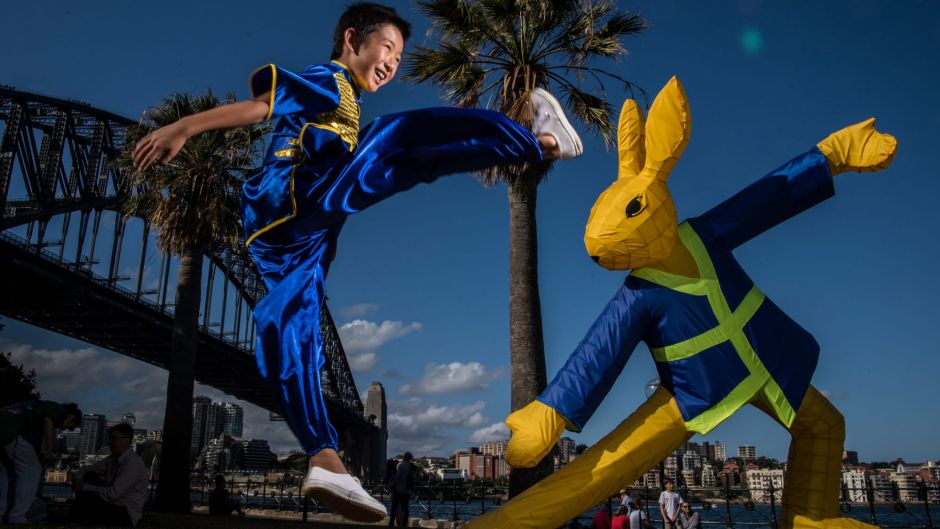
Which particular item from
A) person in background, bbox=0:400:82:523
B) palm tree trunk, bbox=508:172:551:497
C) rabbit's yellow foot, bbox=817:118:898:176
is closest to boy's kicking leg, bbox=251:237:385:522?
rabbit's yellow foot, bbox=817:118:898:176

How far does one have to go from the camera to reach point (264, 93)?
7.76 ft

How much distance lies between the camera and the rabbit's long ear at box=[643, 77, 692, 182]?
3641 millimetres

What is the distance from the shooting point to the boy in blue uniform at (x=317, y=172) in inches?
92.3

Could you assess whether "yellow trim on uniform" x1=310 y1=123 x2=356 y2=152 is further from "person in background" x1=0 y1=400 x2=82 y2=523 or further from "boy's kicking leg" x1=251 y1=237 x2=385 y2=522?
"person in background" x1=0 y1=400 x2=82 y2=523

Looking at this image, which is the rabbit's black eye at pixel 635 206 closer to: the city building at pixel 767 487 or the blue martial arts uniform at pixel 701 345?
the blue martial arts uniform at pixel 701 345

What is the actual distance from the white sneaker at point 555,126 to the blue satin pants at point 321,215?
278 millimetres

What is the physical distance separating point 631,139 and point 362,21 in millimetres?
1605

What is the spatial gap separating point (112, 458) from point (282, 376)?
295 cm

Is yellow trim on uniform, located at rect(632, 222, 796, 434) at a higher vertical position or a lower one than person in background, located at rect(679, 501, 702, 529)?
higher

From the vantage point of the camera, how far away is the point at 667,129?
3.64m

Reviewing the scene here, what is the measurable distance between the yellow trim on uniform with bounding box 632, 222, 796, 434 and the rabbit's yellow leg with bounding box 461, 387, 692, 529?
0.14m

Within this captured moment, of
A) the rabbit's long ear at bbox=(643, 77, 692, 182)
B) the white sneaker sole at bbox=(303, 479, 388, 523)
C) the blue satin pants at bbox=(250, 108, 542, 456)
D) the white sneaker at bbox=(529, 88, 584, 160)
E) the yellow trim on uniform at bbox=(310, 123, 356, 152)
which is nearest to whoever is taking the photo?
the white sneaker sole at bbox=(303, 479, 388, 523)

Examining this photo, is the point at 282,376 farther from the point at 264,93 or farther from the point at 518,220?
the point at 518,220

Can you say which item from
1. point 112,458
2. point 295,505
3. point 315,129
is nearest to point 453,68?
point 112,458
